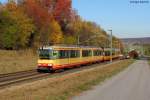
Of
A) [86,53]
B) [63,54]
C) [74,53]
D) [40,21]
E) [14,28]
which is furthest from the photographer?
[40,21]

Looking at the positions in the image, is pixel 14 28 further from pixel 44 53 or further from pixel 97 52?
pixel 44 53

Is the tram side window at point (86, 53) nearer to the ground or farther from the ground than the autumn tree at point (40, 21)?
nearer to the ground

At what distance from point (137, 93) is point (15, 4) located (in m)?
63.3

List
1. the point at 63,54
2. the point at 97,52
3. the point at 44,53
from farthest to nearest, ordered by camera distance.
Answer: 1. the point at 97,52
2. the point at 63,54
3. the point at 44,53

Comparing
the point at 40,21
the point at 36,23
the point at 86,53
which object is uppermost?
the point at 40,21

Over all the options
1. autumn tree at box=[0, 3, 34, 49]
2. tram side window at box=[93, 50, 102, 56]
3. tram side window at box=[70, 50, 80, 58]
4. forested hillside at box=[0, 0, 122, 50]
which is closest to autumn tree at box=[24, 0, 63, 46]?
forested hillside at box=[0, 0, 122, 50]

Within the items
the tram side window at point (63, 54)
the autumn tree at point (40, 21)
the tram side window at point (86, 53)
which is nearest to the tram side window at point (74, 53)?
the tram side window at point (63, 54)

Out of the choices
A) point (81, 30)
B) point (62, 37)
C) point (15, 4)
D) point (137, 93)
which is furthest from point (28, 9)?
point (137, 93)

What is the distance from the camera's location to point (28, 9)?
8100 centimetres

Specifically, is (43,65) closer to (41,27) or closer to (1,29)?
(1,29)

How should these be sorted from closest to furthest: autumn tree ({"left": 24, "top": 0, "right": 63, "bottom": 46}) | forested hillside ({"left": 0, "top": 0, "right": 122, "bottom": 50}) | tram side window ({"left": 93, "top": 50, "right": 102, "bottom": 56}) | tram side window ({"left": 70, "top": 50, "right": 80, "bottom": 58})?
tram side window ({"left": 70, "top": 50, "right": 80, "bottom": 58}) < tram side window ({"left": 93, "top": 50, "right": 102, "bottom": 56}) < forested hillside ({"left": 0, "top": 0, "right": 122, "bottom": 50}) < autumn tree ({"left": 24, "top": 0, "right": 63, "bottom": 46})

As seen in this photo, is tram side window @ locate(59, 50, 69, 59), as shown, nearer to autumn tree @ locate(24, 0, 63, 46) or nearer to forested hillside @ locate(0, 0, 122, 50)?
forested hillside @ locate(0, 0, 122, 50)

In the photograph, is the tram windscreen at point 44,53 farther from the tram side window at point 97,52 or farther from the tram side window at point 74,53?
the tram side window at point 97,52

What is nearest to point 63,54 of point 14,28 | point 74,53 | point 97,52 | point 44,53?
point 44,53
